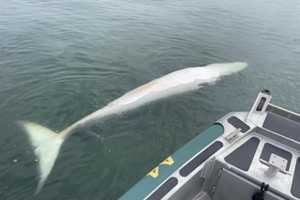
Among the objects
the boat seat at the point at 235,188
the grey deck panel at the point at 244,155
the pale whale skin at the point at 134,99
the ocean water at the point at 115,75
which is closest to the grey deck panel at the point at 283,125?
the grey deck panel at the point at 244,155

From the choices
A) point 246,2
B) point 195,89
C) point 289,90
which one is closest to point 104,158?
point 195,89

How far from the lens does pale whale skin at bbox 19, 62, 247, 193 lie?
7.71 meters

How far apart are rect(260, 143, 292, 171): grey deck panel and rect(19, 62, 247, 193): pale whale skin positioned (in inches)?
193

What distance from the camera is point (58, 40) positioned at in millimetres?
14508

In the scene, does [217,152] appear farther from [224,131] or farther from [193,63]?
[193,63]

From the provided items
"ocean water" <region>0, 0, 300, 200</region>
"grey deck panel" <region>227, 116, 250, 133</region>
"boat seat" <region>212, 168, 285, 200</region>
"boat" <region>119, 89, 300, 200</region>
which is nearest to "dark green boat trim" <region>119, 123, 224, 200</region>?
"boat" <region>119, 89, 300, 200</region>

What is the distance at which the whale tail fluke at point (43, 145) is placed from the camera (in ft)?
23.9

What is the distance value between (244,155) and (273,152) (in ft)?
2.03

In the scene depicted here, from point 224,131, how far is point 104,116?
426 centimetres

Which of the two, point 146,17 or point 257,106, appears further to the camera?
point 146,17

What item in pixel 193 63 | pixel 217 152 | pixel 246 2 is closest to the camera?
pixel 217 152

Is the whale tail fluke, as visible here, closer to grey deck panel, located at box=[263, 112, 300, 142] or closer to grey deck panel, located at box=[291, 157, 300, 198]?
grey deck panel, located at box=[263, 112, 300, 142]

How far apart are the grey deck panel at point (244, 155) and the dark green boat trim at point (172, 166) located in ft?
1.82

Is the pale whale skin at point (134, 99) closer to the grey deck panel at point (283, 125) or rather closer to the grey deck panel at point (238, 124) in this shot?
the grey deck panel at point (238, 124)
